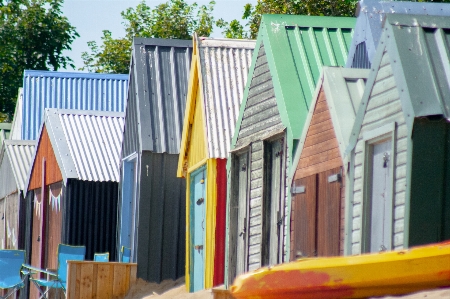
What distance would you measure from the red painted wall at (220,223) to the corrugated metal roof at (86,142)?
15.7 ft

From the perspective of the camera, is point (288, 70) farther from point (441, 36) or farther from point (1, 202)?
point (1, 202)

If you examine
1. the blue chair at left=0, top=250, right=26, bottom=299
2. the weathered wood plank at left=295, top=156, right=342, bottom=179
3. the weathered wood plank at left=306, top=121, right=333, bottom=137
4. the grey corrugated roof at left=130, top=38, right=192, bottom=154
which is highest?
the grey corrugated roof at left=130, top=38, right=192, bottom=154

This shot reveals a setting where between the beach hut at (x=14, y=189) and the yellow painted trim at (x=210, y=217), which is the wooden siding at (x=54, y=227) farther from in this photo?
the yellow painted trim at (x=210, y=217)

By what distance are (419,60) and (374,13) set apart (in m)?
3.19

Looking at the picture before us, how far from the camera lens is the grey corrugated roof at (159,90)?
17672mm

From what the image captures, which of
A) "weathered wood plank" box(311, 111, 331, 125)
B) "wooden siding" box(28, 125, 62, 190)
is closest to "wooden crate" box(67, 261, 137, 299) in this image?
"wooden siding" box(28, 125, 62, 190)

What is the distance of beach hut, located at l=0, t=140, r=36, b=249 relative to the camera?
23.9 metres

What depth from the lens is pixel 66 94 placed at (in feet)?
90.5

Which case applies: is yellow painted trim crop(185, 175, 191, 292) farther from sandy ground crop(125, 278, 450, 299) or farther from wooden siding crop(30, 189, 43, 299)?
wooden siding crop(30, 189, 43, 299)

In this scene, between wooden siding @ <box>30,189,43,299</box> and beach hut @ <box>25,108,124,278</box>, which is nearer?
beach hut @ <box>25,108,124,278</box>

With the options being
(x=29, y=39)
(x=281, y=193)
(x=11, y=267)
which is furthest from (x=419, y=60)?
(x=29, y=39)

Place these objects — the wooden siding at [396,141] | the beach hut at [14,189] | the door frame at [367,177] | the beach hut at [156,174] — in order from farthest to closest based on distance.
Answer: the beach hut at [14,189] → the beach hut at [156,174] → the door frame at [367,177] → the wooden siding at [396,141]

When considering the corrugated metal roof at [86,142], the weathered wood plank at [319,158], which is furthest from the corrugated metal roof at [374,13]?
the corrugated metal roof at [86,142]

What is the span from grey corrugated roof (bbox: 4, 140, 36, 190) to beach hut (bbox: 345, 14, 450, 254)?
15208 mm
